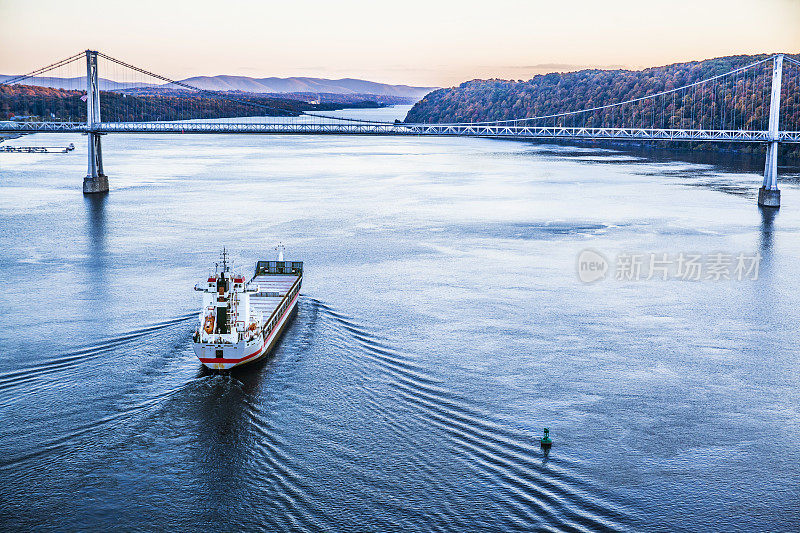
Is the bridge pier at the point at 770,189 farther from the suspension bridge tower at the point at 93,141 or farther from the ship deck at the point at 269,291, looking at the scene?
the suspension bridge tower at the point at 93,141

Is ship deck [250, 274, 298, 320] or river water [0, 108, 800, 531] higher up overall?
ship deck [250, 274, 298, 320]

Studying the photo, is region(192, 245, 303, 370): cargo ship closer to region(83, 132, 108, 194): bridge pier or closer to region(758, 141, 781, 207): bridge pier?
region(758, 141, 781, 207): bridge pier

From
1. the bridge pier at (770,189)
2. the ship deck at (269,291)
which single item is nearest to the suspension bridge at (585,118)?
the bridge pier at (770,189)

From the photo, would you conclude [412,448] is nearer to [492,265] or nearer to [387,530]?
[387,530]

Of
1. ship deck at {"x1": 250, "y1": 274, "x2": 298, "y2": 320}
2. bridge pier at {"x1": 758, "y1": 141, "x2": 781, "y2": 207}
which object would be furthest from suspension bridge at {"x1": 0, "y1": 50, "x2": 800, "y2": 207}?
ship deck at {"x1": 250, "y1": 274, "x2": 298, "y2": 320}

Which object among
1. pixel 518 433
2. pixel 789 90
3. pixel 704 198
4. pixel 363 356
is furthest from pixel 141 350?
pixel 789 90
